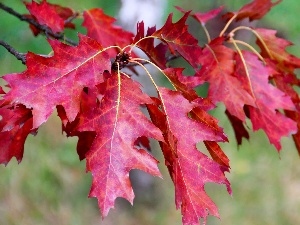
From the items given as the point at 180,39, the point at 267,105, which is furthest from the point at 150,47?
the point at 267,105

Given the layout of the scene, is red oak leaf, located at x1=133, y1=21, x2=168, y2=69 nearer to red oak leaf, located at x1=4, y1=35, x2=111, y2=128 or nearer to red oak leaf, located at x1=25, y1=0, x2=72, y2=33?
red oak leaf, located at x1=4, y1=35, x2=111, y2=128

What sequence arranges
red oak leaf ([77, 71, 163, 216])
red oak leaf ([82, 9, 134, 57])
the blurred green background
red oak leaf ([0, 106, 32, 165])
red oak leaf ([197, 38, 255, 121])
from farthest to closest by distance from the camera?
1. the blurred green background
2. red oak leaf ([82, 9, 134, 57])
3. red oak leaf ([197, 38, 255, 121])
4. red oak leaf ([0, 106, 32, 165])
5. red oak leaf ([77, 71, 163, 216])

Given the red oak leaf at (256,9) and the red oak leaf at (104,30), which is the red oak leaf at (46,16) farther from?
the red oak leaf at (256,9)

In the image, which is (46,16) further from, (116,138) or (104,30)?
(116,138)

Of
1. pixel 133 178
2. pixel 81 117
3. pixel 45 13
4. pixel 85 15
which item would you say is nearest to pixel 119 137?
pixel 81 117

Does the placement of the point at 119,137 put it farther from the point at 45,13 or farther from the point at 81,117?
the point at 45,13

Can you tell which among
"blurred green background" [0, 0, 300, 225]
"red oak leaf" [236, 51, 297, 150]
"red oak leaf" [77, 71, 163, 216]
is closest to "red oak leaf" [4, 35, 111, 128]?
"red oak leaf" [77, 71, 163, 216]
